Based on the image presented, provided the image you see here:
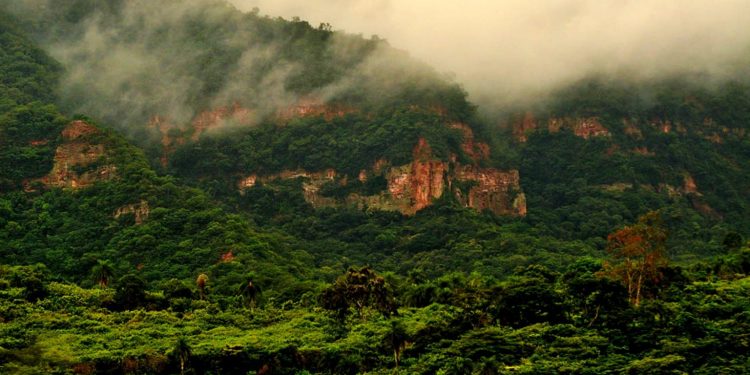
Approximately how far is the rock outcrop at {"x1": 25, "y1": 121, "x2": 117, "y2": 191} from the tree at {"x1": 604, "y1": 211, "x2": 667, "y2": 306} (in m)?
63.3

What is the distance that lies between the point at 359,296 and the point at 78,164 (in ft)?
163

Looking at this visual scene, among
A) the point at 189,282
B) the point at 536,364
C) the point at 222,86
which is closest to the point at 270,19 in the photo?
the point at 222,86

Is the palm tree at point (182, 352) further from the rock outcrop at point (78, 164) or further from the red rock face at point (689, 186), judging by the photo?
the red rock face at point (689, 186)

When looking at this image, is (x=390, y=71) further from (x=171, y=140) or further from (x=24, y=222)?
(x=24, y=222)

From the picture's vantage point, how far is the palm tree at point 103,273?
91.0m

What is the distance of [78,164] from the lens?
11550 centimetres

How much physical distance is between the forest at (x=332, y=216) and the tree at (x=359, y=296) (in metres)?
0.25

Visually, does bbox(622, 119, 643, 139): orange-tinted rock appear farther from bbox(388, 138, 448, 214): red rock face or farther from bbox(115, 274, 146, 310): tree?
bbox(115, 274, 146, 310): tree

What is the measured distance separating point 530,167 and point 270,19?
53.5 meters

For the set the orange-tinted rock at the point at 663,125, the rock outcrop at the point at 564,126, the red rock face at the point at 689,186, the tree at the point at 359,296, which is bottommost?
the tree at the point at 359,296

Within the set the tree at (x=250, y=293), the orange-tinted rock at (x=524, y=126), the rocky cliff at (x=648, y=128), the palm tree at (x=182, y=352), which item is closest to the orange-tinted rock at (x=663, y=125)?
the rocky cliff at (x=648, y=128)

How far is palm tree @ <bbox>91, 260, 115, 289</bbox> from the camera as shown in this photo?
9100 cm

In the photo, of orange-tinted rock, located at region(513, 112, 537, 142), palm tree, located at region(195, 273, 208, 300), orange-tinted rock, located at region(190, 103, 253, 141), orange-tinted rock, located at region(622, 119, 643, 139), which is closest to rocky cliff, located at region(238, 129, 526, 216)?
orange-tinted rock, located at region(190, 103, 253, 141)

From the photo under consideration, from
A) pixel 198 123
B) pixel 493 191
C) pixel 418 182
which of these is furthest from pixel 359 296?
pixel 198 123
